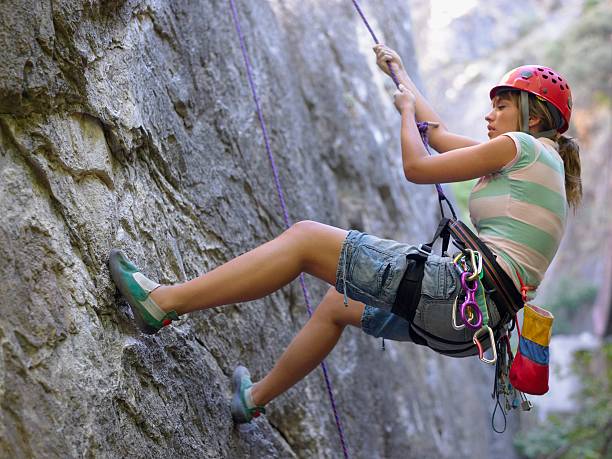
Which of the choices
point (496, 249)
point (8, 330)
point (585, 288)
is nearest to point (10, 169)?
point (8, 330)

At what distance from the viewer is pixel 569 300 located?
21703 mm

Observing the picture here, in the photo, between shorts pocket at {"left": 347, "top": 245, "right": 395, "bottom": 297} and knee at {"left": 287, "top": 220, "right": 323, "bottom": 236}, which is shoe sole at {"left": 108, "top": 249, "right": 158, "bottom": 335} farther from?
shorts pocket at {"left": 347, "top": 245, "right": 395, "bottom": 297}

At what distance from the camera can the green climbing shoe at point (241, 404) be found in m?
3.68

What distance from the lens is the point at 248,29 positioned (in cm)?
511

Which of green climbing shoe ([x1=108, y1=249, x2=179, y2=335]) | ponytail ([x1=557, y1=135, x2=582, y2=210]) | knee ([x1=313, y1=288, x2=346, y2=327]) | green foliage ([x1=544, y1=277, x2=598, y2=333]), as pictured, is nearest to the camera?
green climbing shoe ([x1=108, y1=249, x2=179, y2=335])

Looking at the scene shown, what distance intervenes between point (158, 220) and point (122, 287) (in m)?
0.61

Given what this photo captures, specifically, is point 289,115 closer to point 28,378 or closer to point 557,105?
point 557,105

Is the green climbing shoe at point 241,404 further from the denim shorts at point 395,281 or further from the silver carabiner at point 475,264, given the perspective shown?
the silver carabiner at point 475,264

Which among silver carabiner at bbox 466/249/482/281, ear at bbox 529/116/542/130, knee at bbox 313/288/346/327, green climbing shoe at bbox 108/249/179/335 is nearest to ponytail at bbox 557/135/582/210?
ear at bbox 529/116/542/130

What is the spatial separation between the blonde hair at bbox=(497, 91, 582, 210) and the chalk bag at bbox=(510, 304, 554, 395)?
0.65 metres

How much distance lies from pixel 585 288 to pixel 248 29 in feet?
61.1

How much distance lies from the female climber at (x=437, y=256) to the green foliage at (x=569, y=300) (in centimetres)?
1901

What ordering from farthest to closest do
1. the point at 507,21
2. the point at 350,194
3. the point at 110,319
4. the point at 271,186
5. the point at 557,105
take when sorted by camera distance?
1. the point at 507,21
2. the point at 350,194
3. the point at 271,186
4. the point at 557,105
5. the point at 110,319

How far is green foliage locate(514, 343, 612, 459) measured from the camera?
10.2 meters
